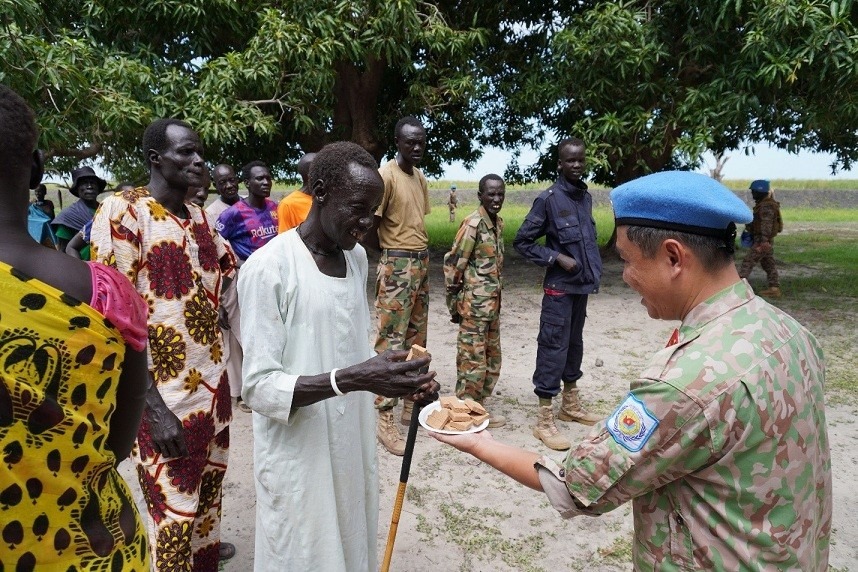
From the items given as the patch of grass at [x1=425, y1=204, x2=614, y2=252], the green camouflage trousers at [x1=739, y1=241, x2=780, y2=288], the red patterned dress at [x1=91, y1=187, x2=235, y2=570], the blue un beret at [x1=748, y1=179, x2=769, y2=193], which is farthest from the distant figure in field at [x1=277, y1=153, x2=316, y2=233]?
the blue un beret at [x1=748, y1=179, x2=769, y2=193]

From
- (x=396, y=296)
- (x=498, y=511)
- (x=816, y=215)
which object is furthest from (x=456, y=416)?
(x=816, y=215)

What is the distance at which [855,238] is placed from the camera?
714 inches

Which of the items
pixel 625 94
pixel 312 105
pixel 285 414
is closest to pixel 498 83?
pixel 625 94

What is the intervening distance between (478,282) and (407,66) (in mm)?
5612

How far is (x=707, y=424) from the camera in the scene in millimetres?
1284

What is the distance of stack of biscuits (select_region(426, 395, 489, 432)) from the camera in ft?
6.53

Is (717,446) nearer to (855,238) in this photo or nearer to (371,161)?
(371,161)

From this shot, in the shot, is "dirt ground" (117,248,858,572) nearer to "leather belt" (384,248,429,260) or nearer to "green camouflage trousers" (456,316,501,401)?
"green camouflage trousers" (456,316,501,401)

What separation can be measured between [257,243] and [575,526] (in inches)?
137

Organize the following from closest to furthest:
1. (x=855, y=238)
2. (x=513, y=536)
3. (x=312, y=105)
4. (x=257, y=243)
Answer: (x=513, y=536) < (x=257, y=243) < (x=312, y=105) < (x=855, y=238)

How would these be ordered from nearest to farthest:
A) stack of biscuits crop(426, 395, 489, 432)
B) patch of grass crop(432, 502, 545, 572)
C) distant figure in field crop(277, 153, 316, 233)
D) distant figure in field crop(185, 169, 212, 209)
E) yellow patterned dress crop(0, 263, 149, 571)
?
yellow patterned dress crop(0, 263, 149, 571), stack of biscuits crop(426, 395, 489, 432), distant figure in field crop(185, 169, 212, 209), patch of grass crop(432, 502, 545, 572), distant figure in field crop(277, 153, 316, 233)

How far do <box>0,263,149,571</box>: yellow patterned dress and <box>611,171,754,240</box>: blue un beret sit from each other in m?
1.17

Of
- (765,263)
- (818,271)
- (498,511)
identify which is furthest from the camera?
(818,271)

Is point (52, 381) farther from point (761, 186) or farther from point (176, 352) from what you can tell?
point (761, 186)
